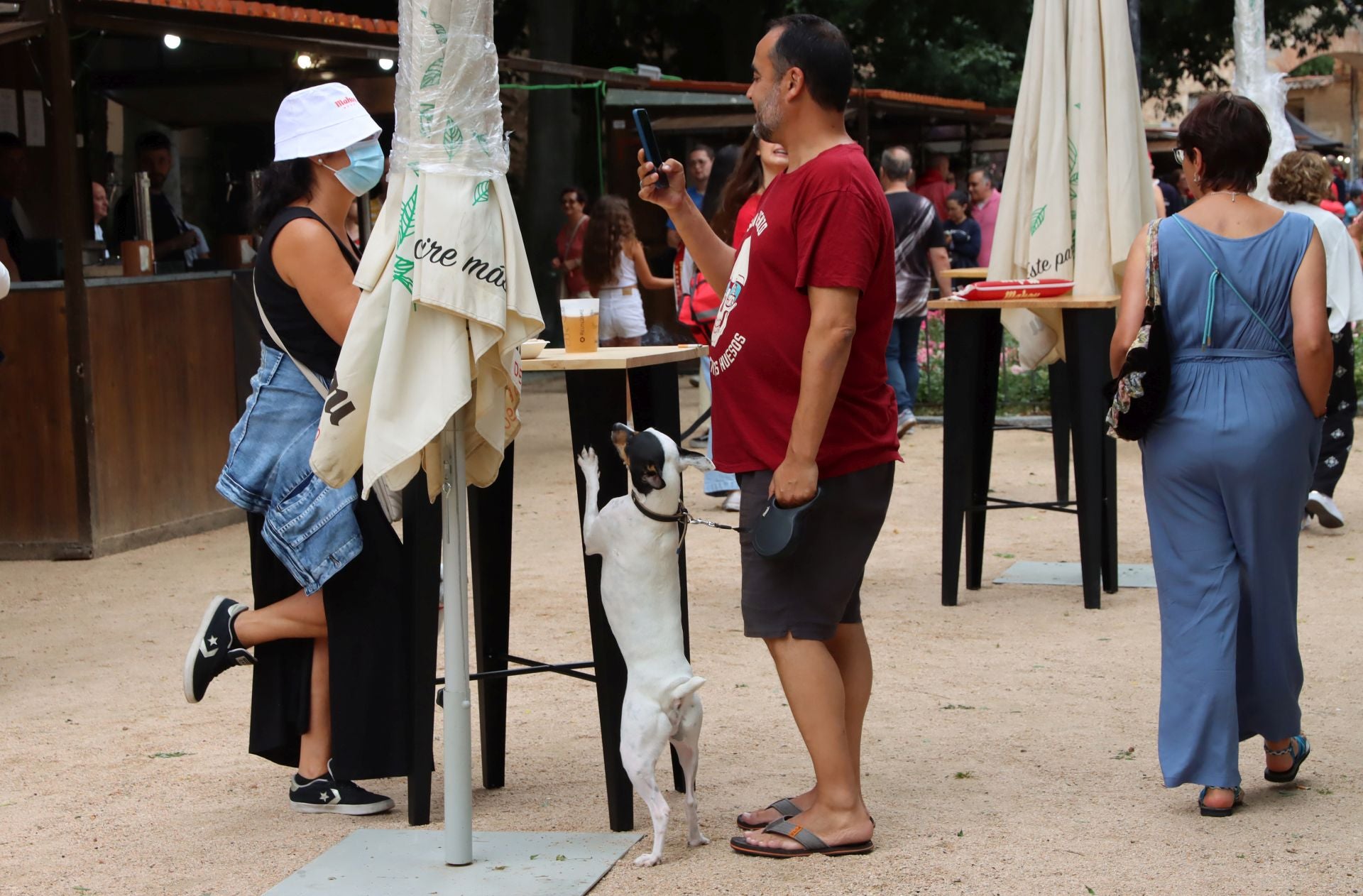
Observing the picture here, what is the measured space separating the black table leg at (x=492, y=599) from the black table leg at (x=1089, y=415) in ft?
9.80

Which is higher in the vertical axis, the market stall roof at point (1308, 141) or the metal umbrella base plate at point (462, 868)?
the market stall roof at point (1308, 141)

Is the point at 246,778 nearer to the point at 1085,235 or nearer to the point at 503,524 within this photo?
the point at 503,524

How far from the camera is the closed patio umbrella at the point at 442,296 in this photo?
3611mm

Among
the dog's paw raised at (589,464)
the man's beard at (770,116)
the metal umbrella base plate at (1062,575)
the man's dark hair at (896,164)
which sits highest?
the man's dark hair at (896,164)

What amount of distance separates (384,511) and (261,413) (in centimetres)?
41

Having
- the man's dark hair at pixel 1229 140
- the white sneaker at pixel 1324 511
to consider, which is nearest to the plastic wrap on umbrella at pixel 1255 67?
the white sneaker at pixel 1324 511

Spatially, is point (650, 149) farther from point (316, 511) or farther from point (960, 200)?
point (960, 200)

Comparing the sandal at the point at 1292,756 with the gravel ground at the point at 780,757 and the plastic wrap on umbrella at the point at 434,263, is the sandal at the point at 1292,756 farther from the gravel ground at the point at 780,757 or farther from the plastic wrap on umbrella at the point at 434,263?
the plastic wrap on umbrella at the point at 434,263

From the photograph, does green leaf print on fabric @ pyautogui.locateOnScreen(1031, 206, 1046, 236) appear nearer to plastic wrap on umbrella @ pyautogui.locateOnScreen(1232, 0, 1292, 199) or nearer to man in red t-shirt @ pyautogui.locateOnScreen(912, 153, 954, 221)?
plastic wrap on umbrella @ pyautogui.locateOnScreen(1232, 0, 1292, 199)

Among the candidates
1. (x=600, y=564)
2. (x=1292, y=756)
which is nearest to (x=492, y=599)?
(x=600, y=564)

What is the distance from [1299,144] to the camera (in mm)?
30359

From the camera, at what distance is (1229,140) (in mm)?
4188

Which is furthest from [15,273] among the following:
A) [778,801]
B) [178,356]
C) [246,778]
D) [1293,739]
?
[1293,739]

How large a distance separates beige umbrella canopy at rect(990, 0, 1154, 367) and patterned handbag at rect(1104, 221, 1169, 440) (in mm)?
2645
